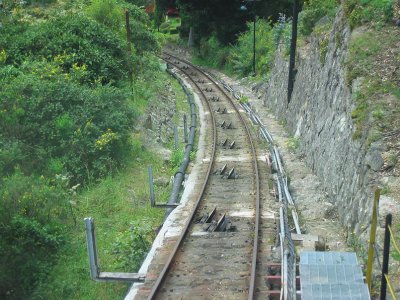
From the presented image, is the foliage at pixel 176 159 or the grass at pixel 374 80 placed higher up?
the grass at pixel 374 80

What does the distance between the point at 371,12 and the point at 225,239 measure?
985cm

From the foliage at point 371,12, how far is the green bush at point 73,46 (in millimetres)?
10641

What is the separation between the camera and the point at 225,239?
496 inches

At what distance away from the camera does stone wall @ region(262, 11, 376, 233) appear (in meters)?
12.0

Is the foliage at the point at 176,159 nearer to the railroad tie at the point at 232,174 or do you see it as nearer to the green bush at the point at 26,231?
the railroad tie at the point at 232,174

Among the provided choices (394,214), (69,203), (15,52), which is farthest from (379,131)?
(15,52)

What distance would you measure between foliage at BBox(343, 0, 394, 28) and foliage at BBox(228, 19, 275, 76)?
20.2 metres

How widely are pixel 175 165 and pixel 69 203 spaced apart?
6.34 meters

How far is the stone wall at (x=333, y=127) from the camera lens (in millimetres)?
11984

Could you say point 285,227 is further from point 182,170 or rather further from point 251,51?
point 251,51

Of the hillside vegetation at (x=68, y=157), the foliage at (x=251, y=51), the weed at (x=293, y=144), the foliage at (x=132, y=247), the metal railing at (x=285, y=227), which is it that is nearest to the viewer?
the metal railing at (x=285, y=227)

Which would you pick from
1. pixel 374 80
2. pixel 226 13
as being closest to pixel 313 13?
pixel 374 80

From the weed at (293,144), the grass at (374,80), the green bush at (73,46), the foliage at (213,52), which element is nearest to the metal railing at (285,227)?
the weed at (293,144)

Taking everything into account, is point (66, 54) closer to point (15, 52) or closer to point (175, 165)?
point (15, 52)
